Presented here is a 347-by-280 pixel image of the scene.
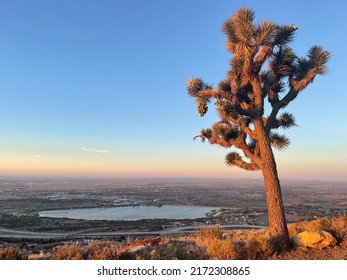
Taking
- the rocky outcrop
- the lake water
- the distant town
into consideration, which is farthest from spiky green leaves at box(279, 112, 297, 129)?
the lake water

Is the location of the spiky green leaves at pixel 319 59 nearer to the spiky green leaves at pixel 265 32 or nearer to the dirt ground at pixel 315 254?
the spiky green leaves at pixel 265 32

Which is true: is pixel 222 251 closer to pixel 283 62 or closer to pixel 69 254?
pixel 69 254

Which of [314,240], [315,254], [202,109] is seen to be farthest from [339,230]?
[202,109]

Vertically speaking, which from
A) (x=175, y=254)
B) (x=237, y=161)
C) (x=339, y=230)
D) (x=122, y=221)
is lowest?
(x=122, y=221)

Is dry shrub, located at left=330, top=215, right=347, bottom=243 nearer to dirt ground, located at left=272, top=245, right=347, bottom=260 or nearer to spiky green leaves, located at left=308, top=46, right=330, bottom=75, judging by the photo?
dirt ground, located at left=272, top=245, right=347, bottom=260

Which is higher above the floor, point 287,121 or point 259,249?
point 287,121

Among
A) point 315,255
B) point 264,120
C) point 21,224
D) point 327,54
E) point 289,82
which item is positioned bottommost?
point 21,224
